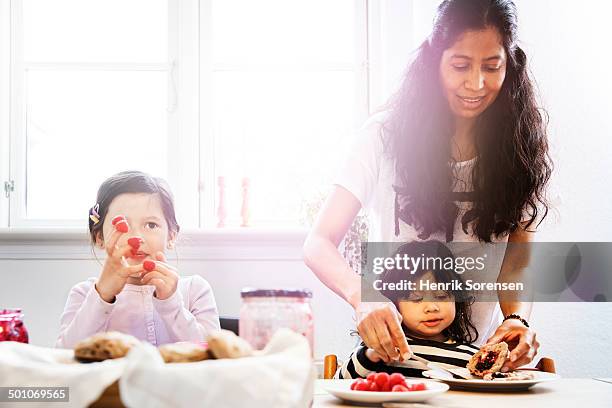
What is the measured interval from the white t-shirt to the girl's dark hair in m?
0.02

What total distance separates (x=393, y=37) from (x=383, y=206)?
1063 millimetres

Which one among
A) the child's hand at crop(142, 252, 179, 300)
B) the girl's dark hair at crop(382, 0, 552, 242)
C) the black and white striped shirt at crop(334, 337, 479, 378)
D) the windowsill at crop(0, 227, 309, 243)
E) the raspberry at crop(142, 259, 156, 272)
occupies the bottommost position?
the black and white striped shirt at crop(334, 337, 479, 378)

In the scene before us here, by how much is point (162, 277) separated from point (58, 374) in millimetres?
796

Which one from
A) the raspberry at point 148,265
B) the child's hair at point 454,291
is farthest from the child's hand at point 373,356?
the raspberry at point 148,265

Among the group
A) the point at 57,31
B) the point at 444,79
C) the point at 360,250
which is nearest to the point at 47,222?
the point at 57,31

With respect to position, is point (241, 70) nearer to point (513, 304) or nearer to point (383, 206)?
point (383, 206)

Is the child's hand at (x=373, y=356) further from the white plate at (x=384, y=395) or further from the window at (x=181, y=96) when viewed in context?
the window at (x=181, y=96)

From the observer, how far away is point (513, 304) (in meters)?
1.67

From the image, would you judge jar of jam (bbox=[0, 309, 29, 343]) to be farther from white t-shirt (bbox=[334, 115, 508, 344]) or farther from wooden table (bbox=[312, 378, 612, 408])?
white t-shirt (bbox=[334, 115, 508, 344])

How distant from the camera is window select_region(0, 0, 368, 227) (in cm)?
274

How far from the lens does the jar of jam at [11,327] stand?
3.15ft

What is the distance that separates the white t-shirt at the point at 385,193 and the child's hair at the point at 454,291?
3 centimetres

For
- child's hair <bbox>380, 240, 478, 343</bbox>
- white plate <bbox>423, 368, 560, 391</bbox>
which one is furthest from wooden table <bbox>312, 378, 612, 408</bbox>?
child's hair <bbox>380, 240, 478, 343</bbox>

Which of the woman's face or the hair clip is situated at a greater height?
the woman's face
